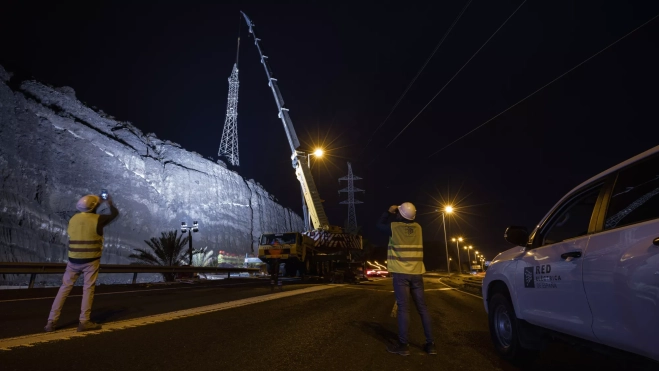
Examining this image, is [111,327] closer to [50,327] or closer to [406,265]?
[50,327]

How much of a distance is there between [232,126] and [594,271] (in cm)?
6152

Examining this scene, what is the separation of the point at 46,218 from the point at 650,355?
44.6 m

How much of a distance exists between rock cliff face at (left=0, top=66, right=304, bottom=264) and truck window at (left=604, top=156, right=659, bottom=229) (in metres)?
38.3

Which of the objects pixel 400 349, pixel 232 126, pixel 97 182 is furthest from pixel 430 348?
pixel 232 126

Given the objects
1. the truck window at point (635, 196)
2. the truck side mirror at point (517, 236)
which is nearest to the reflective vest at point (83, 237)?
the truck side mirror at point (517, 236)

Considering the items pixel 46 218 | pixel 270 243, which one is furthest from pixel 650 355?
pixel 46 218

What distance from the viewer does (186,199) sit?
55.5 metres

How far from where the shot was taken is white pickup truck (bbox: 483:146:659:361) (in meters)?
2.38

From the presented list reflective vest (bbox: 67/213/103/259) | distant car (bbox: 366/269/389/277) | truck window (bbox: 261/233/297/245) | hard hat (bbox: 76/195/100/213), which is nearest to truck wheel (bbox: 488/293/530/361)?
reflective vest (bbox: 67/213/103/259)

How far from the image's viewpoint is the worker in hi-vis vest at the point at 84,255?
492 cm

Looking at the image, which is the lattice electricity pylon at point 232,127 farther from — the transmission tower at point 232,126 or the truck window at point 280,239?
the truck window at point 280,239

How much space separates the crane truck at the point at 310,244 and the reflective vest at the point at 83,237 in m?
11.7

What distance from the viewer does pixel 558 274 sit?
11.0ft

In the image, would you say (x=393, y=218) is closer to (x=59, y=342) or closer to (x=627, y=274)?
(x=627, y=274)
